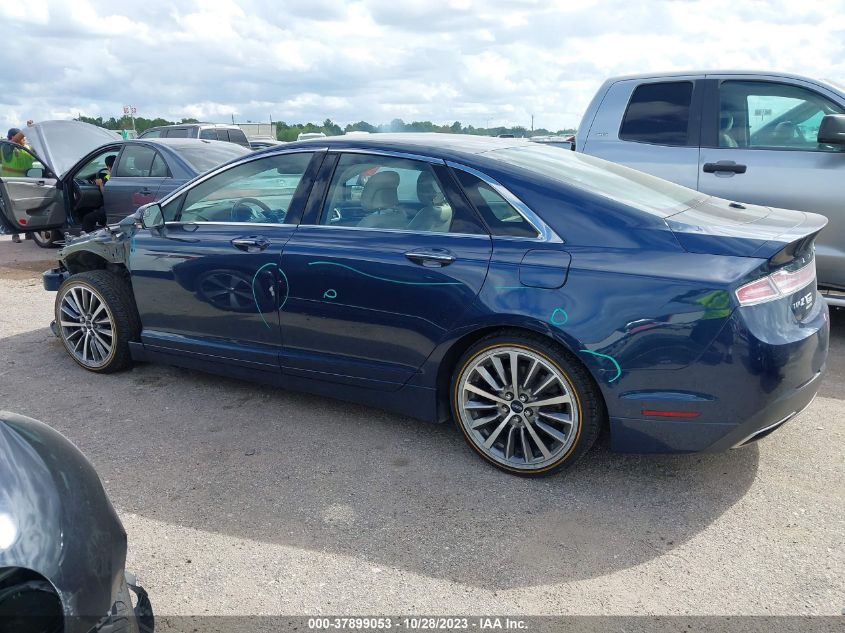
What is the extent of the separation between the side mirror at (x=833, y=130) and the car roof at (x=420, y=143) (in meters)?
2.37

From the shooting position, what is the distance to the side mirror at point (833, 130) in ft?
16.5

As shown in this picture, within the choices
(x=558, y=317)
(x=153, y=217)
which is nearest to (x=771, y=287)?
(x=558, y=317)

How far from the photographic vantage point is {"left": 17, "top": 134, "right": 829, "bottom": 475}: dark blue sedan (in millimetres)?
3100

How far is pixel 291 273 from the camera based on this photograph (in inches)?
157

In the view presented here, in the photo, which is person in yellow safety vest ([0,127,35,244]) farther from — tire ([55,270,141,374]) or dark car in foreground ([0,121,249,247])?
tire ([55,270,141,374])

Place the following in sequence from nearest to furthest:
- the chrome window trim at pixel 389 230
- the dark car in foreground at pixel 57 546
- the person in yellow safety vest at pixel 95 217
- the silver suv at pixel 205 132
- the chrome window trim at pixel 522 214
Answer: the dark car in foreground at pixel 57 546 → the chrome window trim at pixel 522 214 → the chrome window trim at pixel 389 230 → the person in yellow safety vest at pixel 95 217 → the silver suv at pixel 205 132

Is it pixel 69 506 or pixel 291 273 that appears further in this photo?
pixel 291 273

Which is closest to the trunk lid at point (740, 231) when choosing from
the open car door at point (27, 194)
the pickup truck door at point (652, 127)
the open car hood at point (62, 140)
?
the pickup truck door at point (652, 127)

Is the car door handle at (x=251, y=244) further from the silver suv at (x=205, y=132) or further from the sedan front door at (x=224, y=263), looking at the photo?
the silver suv at (x=205, y=132)

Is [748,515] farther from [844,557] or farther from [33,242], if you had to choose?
[33,242]

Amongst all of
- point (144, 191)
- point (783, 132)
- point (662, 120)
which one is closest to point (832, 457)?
point (783, 132)

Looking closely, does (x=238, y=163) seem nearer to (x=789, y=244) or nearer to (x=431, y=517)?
(x=431, y=517)

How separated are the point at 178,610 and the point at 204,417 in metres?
1.80

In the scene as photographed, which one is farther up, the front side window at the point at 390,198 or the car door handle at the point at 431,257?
the front side window at the point at 390,198
